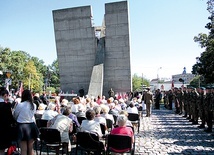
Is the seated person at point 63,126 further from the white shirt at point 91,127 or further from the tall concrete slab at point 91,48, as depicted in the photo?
the tall concrete slab at point 91,48

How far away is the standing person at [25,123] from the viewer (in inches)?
192

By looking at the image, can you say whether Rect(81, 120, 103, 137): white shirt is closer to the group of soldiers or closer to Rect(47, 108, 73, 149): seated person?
Rect(47, 108, 73, 149): seated person

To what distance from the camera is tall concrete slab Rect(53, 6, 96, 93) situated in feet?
82.3

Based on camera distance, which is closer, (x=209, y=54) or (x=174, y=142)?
(x=174, y=142)

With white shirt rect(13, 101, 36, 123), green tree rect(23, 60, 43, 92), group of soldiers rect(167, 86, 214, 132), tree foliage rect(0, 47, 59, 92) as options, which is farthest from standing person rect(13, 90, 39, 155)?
green tree rect(23, 60, 43, 92)

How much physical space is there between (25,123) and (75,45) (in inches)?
829

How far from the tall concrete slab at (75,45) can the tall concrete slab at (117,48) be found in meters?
1.83

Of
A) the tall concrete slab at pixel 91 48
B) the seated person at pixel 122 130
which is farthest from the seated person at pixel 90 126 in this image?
the tall concrete slab at pixel 91 48

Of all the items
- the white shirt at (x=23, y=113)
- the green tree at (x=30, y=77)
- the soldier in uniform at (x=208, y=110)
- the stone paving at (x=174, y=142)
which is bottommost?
the stone paving at (x=174, y=142)

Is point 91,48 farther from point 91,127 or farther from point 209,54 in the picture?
point 91,127

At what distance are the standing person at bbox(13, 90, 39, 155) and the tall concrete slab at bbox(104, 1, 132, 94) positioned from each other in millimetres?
19449

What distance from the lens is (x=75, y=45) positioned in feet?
83.4

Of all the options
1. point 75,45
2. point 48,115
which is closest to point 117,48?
point 75,45

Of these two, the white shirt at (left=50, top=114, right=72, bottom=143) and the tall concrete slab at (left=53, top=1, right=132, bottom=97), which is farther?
the tall concrete slab at (left=53, top=1, right=132, bottom=97)
